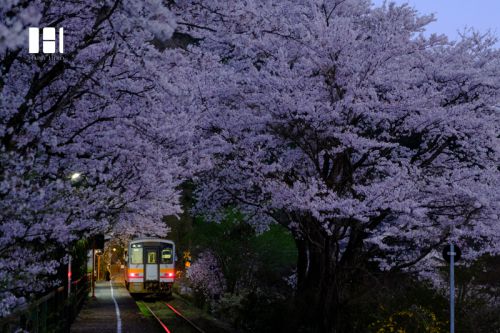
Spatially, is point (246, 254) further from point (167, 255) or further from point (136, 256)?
point (136, 256)

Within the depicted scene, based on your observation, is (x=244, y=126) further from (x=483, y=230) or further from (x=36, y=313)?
(x=36, y=313)

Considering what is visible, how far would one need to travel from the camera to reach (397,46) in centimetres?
1633

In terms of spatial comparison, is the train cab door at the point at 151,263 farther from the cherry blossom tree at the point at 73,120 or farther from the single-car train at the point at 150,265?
the cherry blossom tree at the point at 73,120

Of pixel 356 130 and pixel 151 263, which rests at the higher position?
pixel 356 130

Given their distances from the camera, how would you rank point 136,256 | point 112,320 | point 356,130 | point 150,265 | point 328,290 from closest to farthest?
point 356,130 → point 328,290 → point 112,320 → point 150,265 → point 136,256

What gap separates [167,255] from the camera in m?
39.5

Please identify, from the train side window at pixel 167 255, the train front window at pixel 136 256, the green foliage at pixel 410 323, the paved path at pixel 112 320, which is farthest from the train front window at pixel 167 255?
the green foliage at pixel 410 323

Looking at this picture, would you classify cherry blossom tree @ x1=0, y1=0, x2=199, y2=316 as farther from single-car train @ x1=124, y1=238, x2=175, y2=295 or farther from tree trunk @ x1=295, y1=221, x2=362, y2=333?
single-car train @ x1=124, y1=238, x2=175, y2=295

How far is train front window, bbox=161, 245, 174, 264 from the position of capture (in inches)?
1550

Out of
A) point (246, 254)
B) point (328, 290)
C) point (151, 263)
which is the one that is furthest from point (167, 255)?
point (328, 290)

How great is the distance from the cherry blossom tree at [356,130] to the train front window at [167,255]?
20.8 m

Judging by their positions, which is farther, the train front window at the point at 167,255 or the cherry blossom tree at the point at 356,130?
the train front window at the point at 167,255

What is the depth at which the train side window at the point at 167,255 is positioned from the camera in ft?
129

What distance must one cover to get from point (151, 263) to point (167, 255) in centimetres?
97
